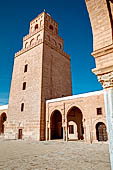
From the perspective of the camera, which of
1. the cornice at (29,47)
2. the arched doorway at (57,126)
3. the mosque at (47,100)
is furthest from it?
the cornice at (29,47)

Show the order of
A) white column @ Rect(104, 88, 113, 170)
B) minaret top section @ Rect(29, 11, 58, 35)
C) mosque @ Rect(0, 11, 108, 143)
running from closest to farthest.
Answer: white column @ Rect(104, 88, 113, 170) → mosque @ Rect(0, 11, 108, 143) → minaret top section @ Rect(29, 11, 58, 35)

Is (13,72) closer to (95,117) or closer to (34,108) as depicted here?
(34,108)

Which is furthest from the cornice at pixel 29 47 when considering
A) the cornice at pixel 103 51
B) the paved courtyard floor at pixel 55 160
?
the cornice at pixel 103 51

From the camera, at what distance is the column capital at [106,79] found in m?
2.90

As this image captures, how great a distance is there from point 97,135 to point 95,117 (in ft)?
5.28

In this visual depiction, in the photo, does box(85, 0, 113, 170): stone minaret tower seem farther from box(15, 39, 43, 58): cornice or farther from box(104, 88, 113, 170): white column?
box(15, 39, 43, 58): cornice

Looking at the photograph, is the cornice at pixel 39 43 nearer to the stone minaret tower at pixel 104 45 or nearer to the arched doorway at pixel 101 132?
the arched doorway at pixel 101 132

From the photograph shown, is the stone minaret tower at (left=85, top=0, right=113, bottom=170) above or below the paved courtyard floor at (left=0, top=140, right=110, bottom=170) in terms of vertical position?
above

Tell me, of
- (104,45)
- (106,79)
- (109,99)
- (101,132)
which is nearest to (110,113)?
(109,99)

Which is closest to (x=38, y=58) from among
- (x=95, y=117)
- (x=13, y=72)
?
(x=13, y=72)

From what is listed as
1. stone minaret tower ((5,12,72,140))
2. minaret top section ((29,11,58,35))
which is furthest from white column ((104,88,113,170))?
minaret top section ((29,11,58,35))

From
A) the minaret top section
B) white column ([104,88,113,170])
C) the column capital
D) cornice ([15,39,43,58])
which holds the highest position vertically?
the minaret top section

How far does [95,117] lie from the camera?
11633mm

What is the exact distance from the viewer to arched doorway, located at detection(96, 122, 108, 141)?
11.4m
